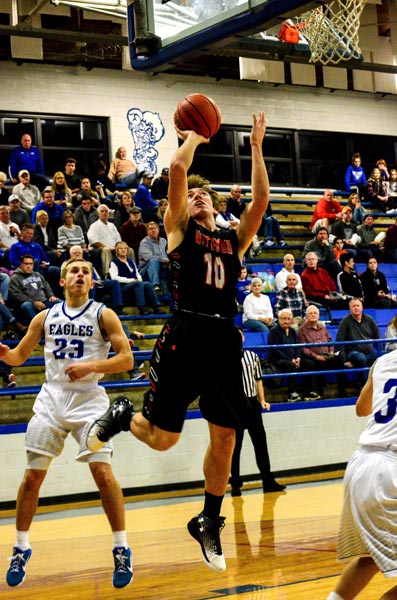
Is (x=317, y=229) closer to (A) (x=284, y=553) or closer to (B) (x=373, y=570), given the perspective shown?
(A) (x=284, y=553)

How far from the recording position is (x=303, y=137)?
874 inches

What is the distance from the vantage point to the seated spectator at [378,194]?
2002 cm

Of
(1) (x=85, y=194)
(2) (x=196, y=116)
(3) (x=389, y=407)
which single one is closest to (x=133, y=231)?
(1) (x=85, y=194)

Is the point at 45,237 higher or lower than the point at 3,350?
higher

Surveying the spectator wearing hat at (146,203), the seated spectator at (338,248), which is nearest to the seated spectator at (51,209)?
the spectator wearing hat at (146,203)

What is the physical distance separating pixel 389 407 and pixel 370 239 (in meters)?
13.5

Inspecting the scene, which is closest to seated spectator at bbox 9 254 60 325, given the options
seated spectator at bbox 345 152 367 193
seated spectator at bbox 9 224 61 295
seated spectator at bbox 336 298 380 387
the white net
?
seated spectator at bbox 9 224 61 295

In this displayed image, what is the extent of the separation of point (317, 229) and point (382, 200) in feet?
13.1

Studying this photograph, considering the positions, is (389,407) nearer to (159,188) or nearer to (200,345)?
(200,345)

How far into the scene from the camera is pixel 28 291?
38.2 feet

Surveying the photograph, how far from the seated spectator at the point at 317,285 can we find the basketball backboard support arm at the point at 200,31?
Answer: 23.7ft

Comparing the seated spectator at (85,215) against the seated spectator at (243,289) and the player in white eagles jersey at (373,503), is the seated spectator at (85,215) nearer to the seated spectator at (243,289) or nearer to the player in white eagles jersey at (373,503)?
the seated spectator at (243,289)

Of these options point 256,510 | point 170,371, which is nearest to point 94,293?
point 256,510

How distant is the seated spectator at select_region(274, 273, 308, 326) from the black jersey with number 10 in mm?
8387
